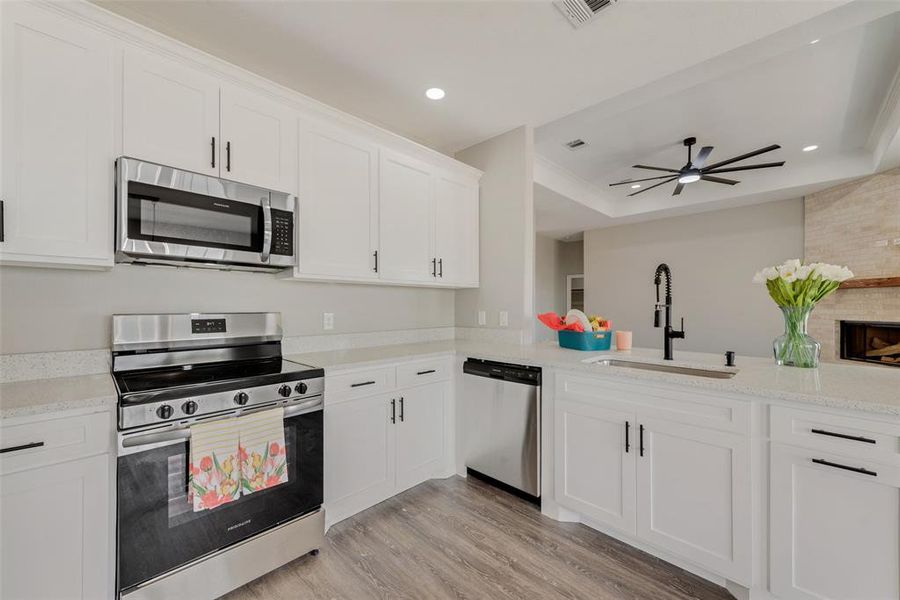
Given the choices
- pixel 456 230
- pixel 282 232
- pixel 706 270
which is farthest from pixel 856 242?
pixel 282 232

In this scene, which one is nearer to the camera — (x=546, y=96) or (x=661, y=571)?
(x=661, y=571)

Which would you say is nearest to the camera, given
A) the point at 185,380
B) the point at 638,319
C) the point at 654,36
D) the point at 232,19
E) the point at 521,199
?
the point at 185,380

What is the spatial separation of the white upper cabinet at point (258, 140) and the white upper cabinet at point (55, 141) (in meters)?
0.45

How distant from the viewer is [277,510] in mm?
1749

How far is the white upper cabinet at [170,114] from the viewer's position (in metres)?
1.66

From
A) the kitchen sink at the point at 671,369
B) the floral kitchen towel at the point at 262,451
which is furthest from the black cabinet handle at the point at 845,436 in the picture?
the floral kitchen towel at the point at 262,451

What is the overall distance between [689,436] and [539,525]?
3.22ft

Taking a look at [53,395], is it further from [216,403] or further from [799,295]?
[799,295]

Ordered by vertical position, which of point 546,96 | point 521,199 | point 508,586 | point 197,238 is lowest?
point 508,586

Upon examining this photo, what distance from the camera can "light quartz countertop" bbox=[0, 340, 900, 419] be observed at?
1315 millimetres

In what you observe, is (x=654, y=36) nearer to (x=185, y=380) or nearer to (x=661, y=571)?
(x=661, y=571)

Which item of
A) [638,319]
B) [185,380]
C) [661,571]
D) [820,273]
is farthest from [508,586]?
[638,319]

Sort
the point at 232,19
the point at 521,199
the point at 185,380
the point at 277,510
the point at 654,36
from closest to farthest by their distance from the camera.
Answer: the point at 185,380, the point at 277,510, the point at 232,19, the point at 654,36, the point at 521,199

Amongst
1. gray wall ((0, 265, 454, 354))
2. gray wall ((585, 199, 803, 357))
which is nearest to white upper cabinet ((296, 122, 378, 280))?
gray wall ((0, 265, 454, 354))
